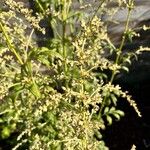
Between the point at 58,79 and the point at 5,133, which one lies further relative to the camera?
the point at 5,133

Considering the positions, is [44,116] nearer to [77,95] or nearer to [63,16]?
[63,16]

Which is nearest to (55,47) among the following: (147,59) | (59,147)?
(59,147)

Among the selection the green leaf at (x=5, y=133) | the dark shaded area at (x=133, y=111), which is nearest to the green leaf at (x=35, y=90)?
the green leaf at (x=5, y=133)

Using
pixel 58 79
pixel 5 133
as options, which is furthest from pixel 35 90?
pixel 5 133

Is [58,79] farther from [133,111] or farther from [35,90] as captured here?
[133,111]

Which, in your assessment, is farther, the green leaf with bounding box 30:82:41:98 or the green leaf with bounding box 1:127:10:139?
the green leaf with bounding box 1:127:10:139

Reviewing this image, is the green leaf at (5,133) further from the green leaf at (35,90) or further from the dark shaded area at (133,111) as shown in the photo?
the green leaf at (35,90)

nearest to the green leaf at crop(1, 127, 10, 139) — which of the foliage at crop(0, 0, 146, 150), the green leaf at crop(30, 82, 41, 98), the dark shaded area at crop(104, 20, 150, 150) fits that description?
the foliage at crop(0, 0, 146, 150)

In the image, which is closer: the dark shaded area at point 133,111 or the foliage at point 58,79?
the foliage at point 58,79

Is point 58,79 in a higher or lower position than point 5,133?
lower

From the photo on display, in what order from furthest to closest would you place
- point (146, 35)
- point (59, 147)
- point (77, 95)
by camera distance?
1. point (146, 35)
2. point (59, 147)
3. point (77, 95)

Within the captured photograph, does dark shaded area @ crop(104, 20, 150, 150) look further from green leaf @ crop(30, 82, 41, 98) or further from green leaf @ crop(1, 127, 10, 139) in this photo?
green leaf @ crop(30, 82, 41, 98)
